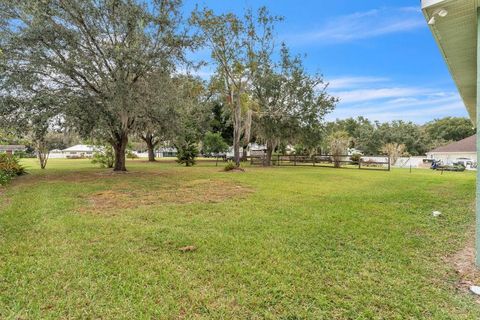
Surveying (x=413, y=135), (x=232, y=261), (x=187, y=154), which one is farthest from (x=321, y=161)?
(x=413, y=135)

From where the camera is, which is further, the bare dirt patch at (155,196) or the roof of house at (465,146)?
the roof of house at (465,146)

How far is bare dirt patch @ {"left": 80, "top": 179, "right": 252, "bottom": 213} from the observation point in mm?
6805

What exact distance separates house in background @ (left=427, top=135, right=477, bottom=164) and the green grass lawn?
2839cm

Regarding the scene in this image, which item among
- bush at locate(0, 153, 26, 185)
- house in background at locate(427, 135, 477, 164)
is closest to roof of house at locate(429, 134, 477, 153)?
house in background at locate(427, 135, 477, 164)

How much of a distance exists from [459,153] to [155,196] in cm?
3422

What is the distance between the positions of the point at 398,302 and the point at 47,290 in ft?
11.1

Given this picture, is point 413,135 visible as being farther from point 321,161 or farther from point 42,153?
point 42,153

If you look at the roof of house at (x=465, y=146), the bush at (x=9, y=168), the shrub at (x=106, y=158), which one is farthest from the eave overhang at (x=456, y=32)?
the roof of house at (x=465, y=146)

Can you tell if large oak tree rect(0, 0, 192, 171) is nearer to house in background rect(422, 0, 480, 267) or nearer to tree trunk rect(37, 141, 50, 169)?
tree trunk rect(37, 141, 50, 169)

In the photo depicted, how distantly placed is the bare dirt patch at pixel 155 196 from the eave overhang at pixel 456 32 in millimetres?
5568

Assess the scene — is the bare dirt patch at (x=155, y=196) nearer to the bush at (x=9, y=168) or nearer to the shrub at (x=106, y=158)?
the bush at (x=9, y=168)

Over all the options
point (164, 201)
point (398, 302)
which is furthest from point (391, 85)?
point (398, 302)

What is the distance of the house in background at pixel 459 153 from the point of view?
28766 mm

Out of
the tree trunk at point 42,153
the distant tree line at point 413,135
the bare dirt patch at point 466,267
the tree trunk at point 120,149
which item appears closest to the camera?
the bare dirt patch at point 466,267
